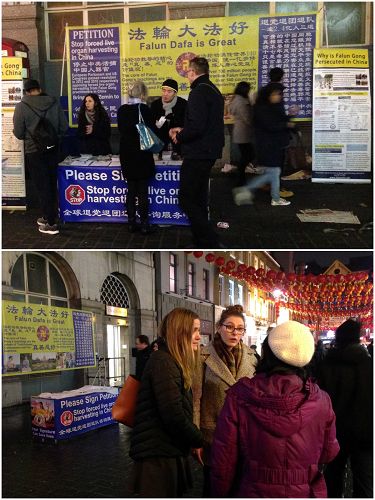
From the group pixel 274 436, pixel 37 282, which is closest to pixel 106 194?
pixel 37 282

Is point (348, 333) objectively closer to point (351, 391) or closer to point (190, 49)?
point (351, 391)

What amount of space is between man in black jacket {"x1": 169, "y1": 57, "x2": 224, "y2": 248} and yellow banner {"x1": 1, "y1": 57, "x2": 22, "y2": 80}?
3.12 m

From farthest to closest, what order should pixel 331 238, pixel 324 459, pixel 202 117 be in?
1. pixel 331 238
2. pixel 202 117
3. pixel 324 459

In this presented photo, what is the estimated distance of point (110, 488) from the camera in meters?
5.00

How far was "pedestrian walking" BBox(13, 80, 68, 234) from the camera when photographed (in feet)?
23.0

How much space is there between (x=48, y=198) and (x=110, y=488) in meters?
3.91

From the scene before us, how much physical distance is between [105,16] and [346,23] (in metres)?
5.44

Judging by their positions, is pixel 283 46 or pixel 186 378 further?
pixel 283 46

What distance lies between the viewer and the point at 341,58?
994cm

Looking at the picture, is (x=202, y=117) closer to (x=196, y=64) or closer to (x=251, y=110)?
(x=196, y=64)

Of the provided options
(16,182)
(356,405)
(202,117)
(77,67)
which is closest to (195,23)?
(77,67)

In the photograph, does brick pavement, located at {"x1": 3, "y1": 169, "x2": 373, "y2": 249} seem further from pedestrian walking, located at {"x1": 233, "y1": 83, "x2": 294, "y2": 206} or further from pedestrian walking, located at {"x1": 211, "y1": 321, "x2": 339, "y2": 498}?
pedestrian walking, located at {"x1": 211, "y1": 321, "x2": 339, "y2": 498}

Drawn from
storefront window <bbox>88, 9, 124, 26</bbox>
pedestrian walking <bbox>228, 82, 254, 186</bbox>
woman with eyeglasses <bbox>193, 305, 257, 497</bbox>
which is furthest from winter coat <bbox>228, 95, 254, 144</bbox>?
woman with eyeglasses <bbox>193, 305, 257, 497</bbox>

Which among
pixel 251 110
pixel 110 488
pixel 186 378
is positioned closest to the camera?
pixel 186 378
